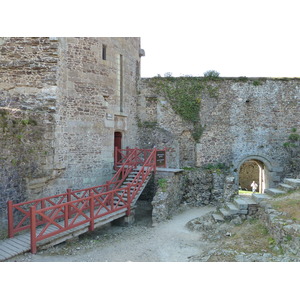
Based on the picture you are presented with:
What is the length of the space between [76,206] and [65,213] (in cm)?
205

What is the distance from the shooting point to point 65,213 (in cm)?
701

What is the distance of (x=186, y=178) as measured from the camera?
12.3 metres

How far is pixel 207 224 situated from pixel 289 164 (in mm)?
7647

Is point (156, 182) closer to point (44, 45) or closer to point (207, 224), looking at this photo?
point (207, 224)

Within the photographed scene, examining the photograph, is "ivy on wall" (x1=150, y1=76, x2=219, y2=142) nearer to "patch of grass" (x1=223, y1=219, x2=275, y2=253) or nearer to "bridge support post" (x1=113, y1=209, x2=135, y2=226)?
"bridge support post" (x1=113, y1=209, x2=135, y2=226)

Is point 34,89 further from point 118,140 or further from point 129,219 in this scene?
point 129,219

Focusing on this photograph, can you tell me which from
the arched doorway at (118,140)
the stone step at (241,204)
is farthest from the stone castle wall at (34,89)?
the stone step at (241,204)

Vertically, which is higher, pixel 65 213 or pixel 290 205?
pixel 290 205

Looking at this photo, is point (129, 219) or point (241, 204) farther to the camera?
point (129, 219)

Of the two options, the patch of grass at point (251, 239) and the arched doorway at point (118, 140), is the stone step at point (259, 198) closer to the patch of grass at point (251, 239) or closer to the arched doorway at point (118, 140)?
the patch of grass at point (251, 239)

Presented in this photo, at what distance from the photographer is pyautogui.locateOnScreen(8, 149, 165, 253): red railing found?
6.70 metres

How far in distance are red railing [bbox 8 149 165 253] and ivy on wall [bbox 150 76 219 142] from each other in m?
3.70

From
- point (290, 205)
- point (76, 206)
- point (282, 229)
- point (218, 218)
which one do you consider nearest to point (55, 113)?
point (76, 206)

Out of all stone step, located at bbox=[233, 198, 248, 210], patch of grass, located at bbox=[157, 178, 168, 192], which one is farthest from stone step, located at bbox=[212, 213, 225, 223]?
patch of grass, located at bbox=[157, 178, 168, 192]
